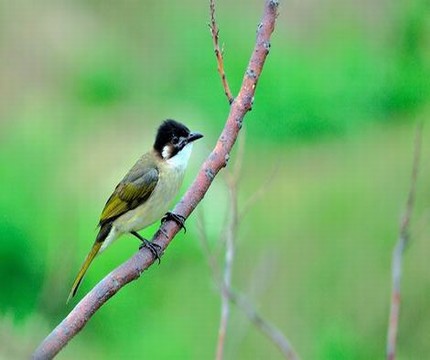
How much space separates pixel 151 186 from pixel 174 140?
4.3 inches

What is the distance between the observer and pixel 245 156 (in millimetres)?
4465

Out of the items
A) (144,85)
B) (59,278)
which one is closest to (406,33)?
(144,85)

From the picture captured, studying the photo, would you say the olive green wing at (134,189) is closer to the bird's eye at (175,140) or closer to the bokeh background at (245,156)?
the bird's eye at (175,140)

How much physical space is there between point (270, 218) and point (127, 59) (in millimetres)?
1447

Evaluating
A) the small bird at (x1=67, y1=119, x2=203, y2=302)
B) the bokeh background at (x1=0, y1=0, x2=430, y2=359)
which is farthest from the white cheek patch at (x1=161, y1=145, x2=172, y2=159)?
the bokeh background at (x1=0, y1=0, x2=430, y2=359)

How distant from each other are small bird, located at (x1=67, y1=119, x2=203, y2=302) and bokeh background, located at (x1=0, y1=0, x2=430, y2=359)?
71 cm

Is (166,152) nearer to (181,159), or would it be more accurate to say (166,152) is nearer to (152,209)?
(181,159)

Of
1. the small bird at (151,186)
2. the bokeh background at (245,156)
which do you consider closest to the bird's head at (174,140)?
the small bird at (151,186)

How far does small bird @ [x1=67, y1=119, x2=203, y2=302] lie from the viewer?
209 centimetres

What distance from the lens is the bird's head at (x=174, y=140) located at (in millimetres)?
2172

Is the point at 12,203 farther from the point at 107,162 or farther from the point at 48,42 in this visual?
the point at 48,42

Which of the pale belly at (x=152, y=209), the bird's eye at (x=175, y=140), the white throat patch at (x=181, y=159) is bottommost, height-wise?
the pale belly at (x=152, y=209)

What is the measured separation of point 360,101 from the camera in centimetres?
484

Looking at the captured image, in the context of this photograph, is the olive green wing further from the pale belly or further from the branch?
the branch
